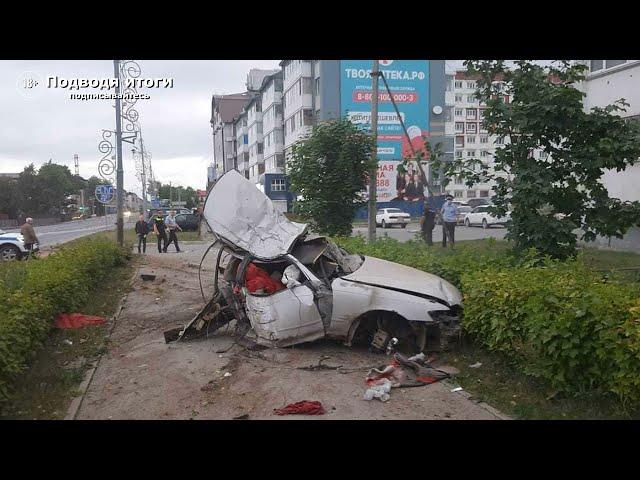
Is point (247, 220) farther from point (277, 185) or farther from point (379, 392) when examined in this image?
point (277, 185)

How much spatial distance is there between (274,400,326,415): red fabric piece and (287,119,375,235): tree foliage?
27.0 feet

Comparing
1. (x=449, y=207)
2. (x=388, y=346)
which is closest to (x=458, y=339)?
(x=388, y=346)

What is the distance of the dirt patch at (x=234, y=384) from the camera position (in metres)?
5.05

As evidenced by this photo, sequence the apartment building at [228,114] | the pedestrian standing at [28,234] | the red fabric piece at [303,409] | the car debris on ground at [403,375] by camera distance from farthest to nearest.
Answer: the apartment building at [228,114] < the pedestrian standing at [28,234] < the car debris on ground at [403,375] < the red fabric piece at [303,409]

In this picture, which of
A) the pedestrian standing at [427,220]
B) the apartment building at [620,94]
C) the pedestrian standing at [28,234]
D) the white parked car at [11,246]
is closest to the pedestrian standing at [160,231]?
the pedestrian standing at [28,234]

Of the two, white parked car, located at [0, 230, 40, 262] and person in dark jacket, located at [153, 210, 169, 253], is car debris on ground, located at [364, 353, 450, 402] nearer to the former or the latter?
person in dark jacket, located at [153, 210, 169, 253]

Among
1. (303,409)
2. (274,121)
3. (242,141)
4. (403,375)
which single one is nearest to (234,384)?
(303,409)

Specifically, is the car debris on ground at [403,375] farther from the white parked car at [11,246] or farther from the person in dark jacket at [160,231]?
the white parked car at [11,246]

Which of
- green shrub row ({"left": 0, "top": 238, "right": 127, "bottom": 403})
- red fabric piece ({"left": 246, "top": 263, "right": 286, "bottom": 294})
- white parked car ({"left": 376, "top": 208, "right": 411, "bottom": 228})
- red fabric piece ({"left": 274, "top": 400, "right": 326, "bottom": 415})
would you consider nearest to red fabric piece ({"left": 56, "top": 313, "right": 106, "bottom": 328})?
green shrub row ({"left": 0, "top": 238, "right": 127, "bottom": 403})

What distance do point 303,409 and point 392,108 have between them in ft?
143

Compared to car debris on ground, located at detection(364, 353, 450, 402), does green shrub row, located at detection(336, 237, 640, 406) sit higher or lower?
higher

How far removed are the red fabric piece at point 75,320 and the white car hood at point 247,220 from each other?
266cm

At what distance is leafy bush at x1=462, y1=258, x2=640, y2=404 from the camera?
4148 millimetres

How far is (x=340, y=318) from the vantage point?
6.70 m
